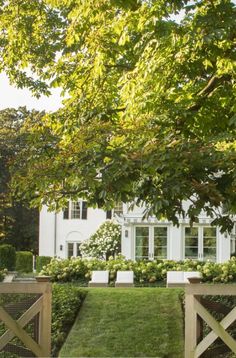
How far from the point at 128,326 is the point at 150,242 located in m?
20.1

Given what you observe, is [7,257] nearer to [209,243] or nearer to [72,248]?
[72,248]

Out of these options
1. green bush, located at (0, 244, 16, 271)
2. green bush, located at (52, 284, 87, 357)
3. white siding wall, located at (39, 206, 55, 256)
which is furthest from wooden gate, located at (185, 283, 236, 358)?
white siding wall, located at (39, 206, 55, 256)

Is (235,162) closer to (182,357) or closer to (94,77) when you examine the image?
(94,77)

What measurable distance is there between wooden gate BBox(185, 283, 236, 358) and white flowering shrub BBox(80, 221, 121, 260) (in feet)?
84.7

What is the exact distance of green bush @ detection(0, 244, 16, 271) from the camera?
111 ft

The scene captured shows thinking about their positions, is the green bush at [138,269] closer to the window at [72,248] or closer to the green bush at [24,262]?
the green bush at [24,262]

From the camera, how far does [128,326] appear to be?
458 inches

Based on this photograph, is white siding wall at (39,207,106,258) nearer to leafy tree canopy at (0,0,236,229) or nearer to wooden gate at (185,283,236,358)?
leafy tree canopy at (0,0,236,229)

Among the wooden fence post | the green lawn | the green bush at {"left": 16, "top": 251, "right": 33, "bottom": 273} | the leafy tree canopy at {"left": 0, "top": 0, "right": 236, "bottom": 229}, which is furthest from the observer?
the green bush at {"left": 16, "top": 251, "right": 33, "bottom": 273}

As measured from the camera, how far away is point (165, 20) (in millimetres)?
8734

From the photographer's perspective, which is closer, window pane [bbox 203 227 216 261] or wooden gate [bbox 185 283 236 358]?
wooden gate [bbox 185 283 236 358]

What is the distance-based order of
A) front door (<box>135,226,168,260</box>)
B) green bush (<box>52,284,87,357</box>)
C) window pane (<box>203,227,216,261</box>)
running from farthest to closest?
front door (<box>135,226,168,260</box>), window pane (<box>203,227,216,261</box>), green bush (<box>52,284,87,357</box>)

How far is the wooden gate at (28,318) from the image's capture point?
6.42 metres

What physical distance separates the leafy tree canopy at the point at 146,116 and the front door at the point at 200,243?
844 inches
